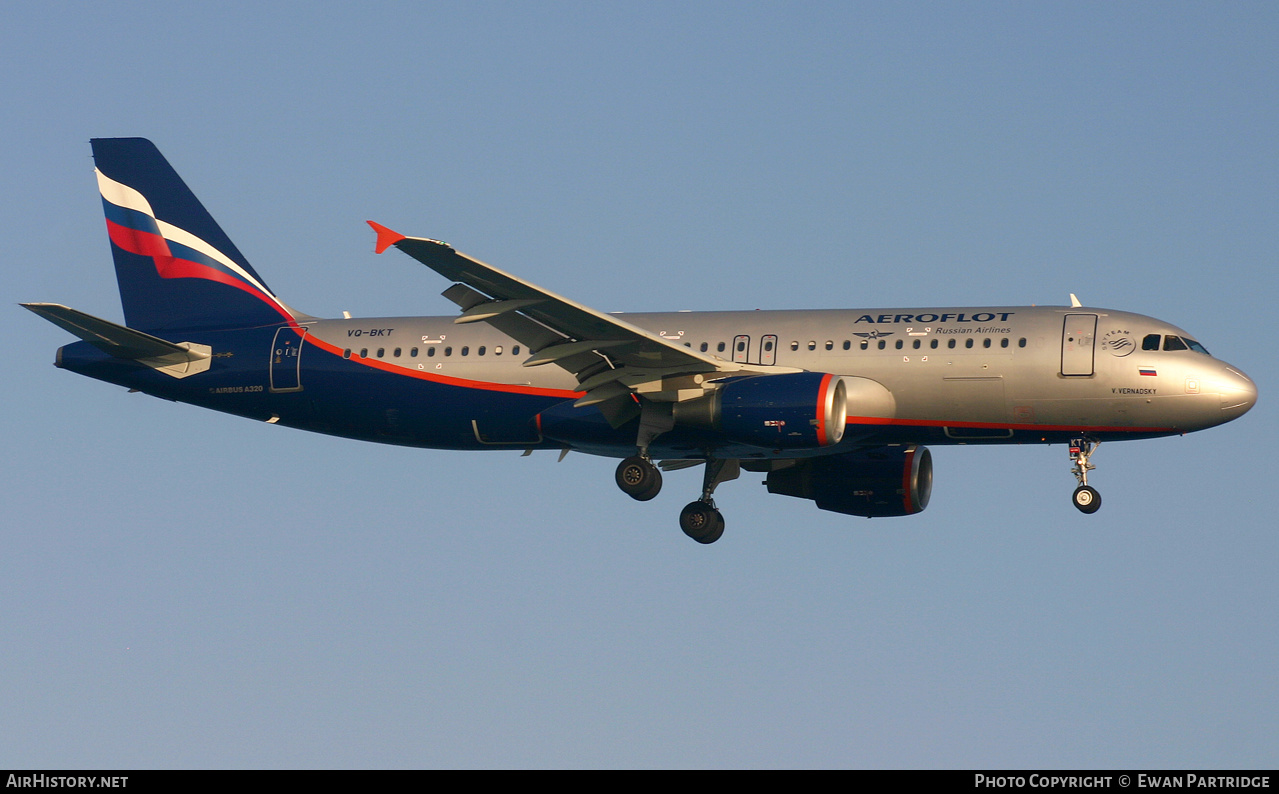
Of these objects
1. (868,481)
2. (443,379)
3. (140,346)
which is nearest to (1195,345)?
(868,481)

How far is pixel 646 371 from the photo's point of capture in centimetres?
3947

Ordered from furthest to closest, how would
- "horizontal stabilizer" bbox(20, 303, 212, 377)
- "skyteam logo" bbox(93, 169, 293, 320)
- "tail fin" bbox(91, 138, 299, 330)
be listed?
"skyteam logo" bbox(93, 169, 293, 320) < "tail fin" bbox(91, 138, 299, 330) < "horizontal stabilizer" bbox(20, 303, 212, 377)

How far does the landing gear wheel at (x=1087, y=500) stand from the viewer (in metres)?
39.2

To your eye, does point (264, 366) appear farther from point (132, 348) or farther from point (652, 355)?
point (652, 355)

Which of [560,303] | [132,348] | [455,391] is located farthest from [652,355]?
[132,348]

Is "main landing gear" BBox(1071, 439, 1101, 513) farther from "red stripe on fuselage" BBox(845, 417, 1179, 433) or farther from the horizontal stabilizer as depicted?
the horizontal stabilizer

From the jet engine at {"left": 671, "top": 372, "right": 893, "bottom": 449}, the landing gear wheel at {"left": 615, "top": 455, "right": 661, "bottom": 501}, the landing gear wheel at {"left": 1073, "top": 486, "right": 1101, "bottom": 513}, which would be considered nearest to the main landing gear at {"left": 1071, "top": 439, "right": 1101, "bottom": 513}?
the landing gear wheel at {"left": 1073, "top": 486, "right": 1101, "bottom": 513}

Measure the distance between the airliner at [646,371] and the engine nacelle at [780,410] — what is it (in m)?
0.05

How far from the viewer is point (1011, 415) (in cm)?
3862

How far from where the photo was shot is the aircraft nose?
38031 millimetres

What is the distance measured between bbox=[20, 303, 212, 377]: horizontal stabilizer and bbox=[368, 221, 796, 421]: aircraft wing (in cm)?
1024

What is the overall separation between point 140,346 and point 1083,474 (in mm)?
23870

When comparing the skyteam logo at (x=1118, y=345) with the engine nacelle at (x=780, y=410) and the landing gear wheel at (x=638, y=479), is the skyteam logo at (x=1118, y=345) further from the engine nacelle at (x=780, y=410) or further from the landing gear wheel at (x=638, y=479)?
the landing gear wheel at (x=638, y=479)

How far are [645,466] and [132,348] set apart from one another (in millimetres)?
13910
